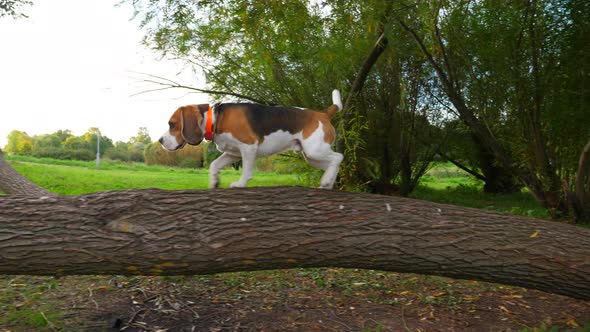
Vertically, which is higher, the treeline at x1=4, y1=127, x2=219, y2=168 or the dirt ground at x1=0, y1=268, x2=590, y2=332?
the treeline at x1=4, y1=127, x2=219, y2=168

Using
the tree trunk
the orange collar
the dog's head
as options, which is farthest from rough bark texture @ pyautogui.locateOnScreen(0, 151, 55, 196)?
the tree trunk

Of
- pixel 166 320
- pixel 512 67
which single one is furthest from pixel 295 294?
pixel 512 67

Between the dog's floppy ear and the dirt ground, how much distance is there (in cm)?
142

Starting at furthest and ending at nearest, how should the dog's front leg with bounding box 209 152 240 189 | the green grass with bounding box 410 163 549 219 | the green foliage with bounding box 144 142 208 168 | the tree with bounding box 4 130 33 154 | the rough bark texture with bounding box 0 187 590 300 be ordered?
the tree with bounding box 4 130 33 154
the green foliage with bounding box 144 142 208 168
the green grass with bounding box 410 163 549 219
the dog's front leg with bounding box 209 152 240 189
the rough bark texture with bounding box 0 187 590 300

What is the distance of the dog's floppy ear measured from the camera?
300 centimetres

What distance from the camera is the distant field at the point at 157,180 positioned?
827cm

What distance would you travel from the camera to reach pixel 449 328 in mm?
3533

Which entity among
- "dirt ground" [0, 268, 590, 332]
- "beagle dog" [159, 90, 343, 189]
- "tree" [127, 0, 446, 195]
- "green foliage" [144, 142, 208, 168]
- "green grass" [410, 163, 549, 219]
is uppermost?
"tree" [127, 0, 446, 195]

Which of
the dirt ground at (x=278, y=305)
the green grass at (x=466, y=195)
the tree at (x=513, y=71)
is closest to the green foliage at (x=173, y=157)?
the green grass at (x=466, y=195)

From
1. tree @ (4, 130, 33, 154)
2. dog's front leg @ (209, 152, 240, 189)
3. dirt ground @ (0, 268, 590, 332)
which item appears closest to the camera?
dog's front leg @ (209, 152, 240, 189)

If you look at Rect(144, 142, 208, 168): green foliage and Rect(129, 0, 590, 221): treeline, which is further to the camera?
Rect(144, 142, 208, 168): green foliage

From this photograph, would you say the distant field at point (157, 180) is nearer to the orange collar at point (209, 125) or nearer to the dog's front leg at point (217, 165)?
the dog's front leg at point (217, 165)

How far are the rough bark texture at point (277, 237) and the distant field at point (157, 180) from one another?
3.58 metres

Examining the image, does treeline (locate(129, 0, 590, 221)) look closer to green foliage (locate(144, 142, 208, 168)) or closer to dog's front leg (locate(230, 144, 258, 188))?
dog's front leg (locate(230, 144, 258, 188))
